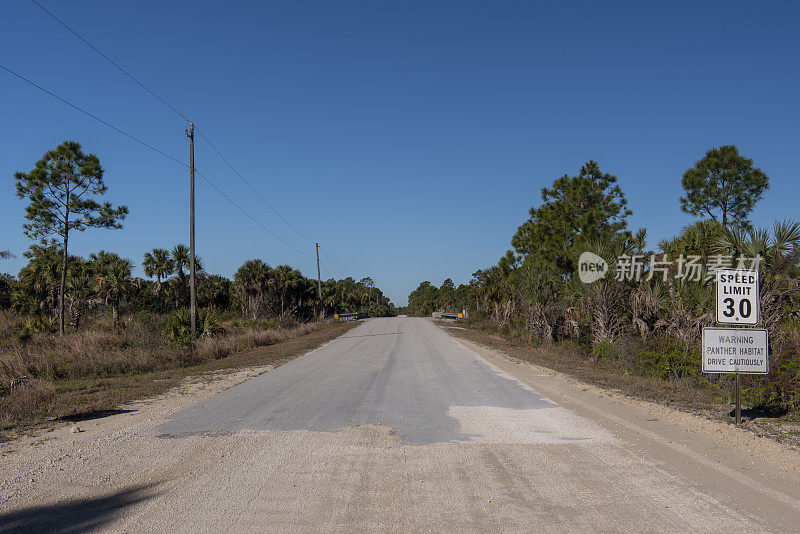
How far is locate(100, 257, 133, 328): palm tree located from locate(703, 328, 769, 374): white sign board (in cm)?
3174

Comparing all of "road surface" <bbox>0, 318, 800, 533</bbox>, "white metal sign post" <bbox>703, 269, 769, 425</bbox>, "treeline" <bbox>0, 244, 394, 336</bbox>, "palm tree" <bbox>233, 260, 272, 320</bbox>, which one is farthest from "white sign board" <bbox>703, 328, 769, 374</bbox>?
"palm tree" <bbox>233, 260, 272, 320</bbox>

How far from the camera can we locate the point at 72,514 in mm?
4523

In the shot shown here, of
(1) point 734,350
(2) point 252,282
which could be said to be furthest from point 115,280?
(1) point 734,350

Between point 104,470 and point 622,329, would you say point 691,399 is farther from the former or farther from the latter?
point 104,470

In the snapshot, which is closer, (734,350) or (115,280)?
(734,350)

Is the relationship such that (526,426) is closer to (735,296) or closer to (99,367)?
(735,296)

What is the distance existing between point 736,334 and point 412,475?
5.83m

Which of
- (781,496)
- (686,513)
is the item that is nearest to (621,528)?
(686,513)

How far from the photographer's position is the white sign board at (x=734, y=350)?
25.6 ft

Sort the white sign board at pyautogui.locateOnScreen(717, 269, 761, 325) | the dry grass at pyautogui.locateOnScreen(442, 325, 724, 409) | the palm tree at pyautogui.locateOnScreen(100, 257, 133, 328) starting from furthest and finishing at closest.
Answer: the palm tree at pyautogui.locateOnScreen(100, 257, 133, 328), the dry grass at pyautogui.locateOnScreen(442, 325, 724, 409), the white sign board at pyautogui.locateOnScreen(717, 269, 761, 325)

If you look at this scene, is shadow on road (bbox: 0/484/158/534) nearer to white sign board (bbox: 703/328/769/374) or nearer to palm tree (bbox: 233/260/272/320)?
white sign board (bbox: 703/328/769/374)

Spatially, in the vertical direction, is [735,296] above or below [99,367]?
above

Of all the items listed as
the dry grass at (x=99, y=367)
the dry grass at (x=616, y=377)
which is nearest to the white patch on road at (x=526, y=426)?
the dry grass at (x=616, y=377)

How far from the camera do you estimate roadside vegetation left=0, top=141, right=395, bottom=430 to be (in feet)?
41.8
